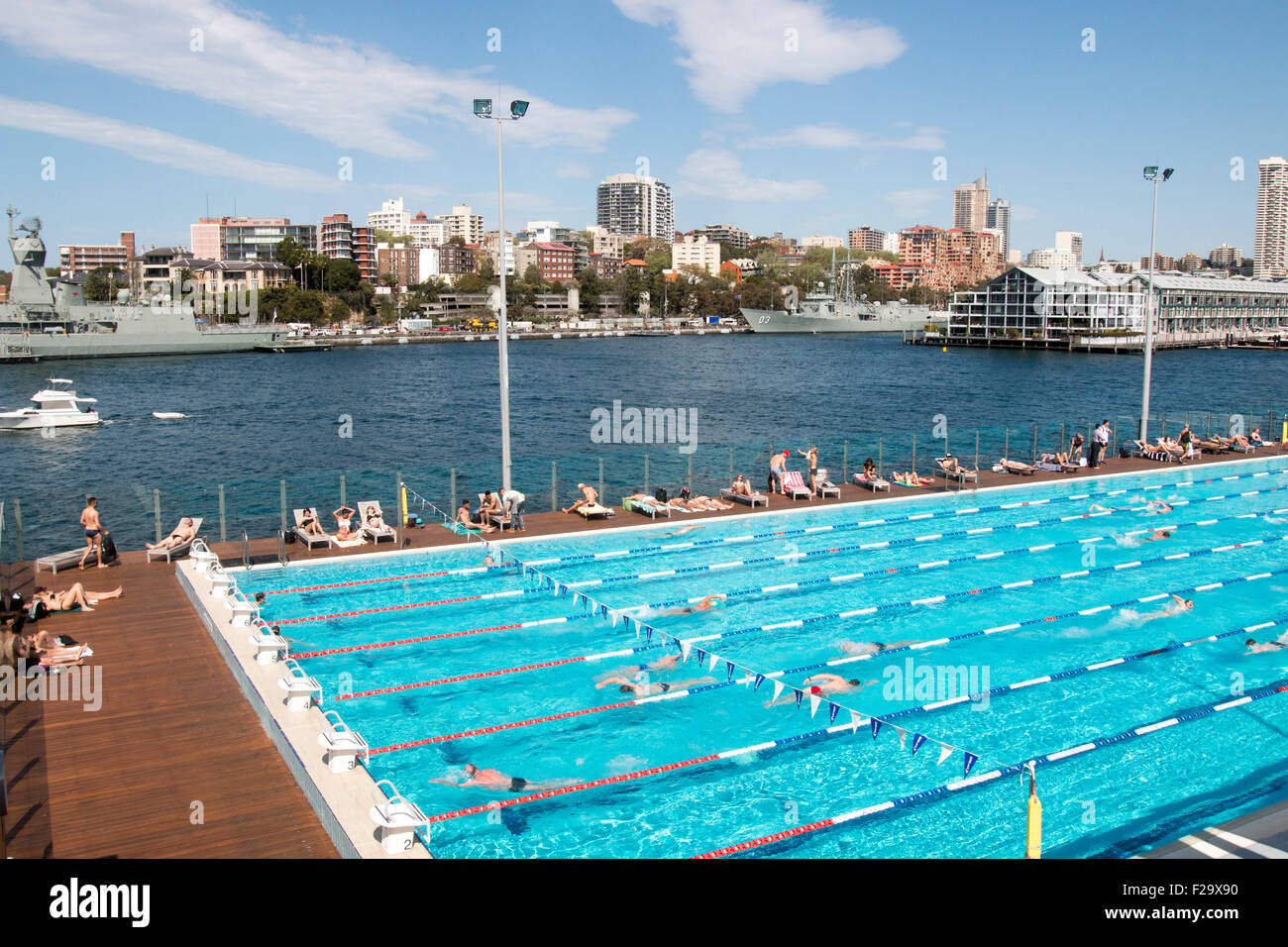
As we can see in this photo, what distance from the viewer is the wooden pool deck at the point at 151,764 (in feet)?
25.9

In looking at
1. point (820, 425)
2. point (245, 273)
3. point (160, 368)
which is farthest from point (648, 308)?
point (820, 425)

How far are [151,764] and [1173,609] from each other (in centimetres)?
1507

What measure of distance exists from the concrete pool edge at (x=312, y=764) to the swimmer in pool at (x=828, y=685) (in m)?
5.71

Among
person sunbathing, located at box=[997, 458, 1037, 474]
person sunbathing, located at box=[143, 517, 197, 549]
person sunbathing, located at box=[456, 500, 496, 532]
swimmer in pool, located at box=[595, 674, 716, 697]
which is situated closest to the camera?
swimmer in pool, located at box=[595, 674, 716, 697]

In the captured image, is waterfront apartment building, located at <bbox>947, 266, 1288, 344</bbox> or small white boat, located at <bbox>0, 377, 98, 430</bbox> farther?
waterfront apartment building, located at <bbox>947, 266, 1288, 344</bbox>

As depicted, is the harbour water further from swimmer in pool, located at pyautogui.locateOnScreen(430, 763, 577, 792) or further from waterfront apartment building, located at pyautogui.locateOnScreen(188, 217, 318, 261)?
waterfront apartment building, located at pyautogui.locateOnScreen(188, 217, 318, 261)

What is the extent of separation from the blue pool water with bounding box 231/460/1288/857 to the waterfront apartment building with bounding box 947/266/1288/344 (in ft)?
368

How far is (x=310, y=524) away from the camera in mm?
19750

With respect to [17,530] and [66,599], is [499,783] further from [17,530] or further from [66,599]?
[17,530]

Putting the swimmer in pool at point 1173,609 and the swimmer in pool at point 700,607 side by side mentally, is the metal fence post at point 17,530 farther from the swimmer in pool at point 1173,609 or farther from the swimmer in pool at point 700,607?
the swimmer in pool at point 1173,609

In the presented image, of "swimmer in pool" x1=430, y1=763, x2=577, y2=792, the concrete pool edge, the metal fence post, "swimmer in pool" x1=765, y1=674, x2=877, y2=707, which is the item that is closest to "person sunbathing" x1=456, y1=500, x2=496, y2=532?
the concrete pool edge

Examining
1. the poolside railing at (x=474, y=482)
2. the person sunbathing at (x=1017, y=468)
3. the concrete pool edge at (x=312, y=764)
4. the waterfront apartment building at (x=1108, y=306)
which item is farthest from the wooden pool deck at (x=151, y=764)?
the waterfront apartment building at (x=1108, y=306)

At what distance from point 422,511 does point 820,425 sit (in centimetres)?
4032

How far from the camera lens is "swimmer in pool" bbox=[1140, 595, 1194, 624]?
622 inches
